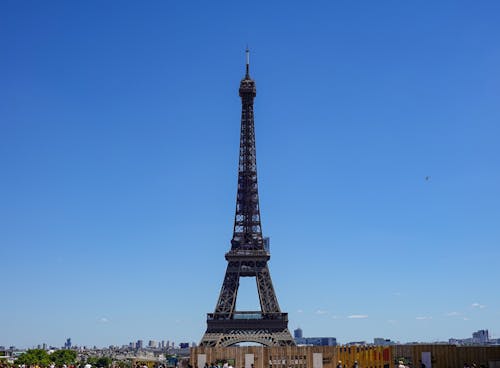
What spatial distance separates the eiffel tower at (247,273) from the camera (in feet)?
274

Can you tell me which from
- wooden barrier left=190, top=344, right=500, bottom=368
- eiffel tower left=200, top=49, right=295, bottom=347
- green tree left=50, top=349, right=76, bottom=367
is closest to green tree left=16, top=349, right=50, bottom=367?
green tree left=50, top=349, right=76, bottom=367

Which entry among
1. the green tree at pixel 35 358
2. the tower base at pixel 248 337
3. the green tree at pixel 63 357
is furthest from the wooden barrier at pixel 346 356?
the green tree at pixel 63 357

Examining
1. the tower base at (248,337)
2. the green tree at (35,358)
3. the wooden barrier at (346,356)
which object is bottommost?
the green tree at (35,358)

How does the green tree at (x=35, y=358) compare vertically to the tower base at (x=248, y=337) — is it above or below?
below

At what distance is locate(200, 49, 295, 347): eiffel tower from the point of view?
274 ft

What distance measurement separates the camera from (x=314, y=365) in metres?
35.0

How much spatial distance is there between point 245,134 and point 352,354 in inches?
2255

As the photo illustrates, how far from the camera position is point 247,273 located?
293ft

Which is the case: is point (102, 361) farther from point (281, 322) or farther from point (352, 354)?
point (352, 354)

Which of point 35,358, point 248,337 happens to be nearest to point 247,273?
point 248,337

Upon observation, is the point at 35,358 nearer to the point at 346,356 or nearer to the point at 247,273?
the point at 247,273

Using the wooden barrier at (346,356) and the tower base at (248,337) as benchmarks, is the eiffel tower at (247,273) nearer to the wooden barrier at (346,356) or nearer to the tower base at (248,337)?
the tower base at (248,337)

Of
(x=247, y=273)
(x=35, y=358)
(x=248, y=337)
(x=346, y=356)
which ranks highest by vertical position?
(x=247, y=273)

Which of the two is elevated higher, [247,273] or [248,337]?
[247,273]
